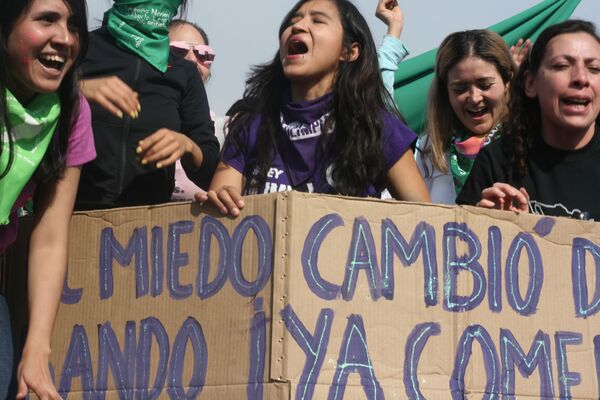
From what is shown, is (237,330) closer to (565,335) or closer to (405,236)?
(405,236)

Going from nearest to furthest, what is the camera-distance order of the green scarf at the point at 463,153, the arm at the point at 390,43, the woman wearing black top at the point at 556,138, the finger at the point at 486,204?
the finger at the point at 486,204
the woman wearing black top at the point at 556,138
the green scarf at the point at 463,153
the arm at the point at 390,43

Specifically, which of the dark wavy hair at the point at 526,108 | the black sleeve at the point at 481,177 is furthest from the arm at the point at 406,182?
the dark wavy hair at the point at 526,108

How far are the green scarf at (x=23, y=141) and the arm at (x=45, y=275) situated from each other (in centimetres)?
12

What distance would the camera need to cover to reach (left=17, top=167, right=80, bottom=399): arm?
2.98 m

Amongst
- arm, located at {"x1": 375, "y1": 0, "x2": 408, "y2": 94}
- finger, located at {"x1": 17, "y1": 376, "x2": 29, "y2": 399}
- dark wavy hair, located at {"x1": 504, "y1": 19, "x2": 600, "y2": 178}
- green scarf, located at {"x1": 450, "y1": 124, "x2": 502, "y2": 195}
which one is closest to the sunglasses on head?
arm, located at {"x1": 375, "y1": 0, "x2": 408, "y2": 94}

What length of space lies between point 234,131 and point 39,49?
0.80m

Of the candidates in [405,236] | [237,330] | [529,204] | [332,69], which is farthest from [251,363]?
[332,69]

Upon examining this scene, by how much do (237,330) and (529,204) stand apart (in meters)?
0.95

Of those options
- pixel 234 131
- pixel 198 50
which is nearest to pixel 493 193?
pixel 234 131

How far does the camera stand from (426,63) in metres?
6.59

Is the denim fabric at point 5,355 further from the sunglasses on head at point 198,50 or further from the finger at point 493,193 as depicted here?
the sunglasses on head at point 198,50

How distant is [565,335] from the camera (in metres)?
3.10

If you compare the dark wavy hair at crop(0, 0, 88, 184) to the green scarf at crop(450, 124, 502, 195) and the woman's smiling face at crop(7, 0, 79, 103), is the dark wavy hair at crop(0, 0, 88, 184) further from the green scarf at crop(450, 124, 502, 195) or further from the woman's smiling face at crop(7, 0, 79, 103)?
the green scarf at crop(450, 124, 502, 195)

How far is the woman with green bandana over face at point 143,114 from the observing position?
3674mm
